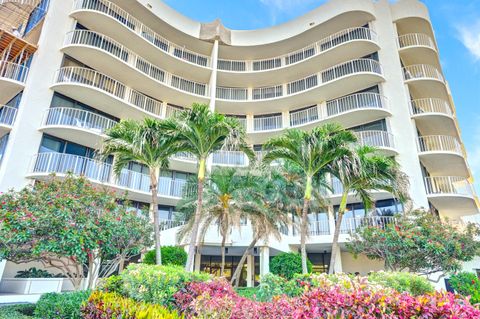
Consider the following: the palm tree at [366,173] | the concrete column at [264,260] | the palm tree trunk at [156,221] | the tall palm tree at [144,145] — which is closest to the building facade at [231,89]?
the concrete column at [264,260]

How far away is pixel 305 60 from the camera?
73.5ft

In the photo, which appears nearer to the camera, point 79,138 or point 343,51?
point 79,138

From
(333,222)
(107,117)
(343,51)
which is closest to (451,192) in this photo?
(333,222)

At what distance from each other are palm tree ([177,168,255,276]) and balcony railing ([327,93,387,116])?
1001 centimetres

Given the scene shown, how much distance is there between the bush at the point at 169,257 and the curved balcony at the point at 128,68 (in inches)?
477

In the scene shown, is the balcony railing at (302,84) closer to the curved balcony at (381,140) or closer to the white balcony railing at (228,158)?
the curved balcony at (381,140)

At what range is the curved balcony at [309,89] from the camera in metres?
20.1

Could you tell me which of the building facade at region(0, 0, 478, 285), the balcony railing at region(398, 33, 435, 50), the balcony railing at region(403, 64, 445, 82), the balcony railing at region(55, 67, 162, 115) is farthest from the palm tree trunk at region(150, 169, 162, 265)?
the balcony railing at region(398, 33, 435, 50)

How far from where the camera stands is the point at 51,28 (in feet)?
57.4

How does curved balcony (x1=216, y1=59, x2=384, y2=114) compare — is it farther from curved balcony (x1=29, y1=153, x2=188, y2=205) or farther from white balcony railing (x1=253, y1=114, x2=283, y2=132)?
curved balcony (x1=29, y1=153, x2=188, y2=205)

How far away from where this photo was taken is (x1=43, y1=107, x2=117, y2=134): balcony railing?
16.3m

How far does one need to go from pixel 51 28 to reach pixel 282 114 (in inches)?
677

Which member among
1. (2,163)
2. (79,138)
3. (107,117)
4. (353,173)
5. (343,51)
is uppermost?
(343,51)

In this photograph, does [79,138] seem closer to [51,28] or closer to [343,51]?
[51,28]
